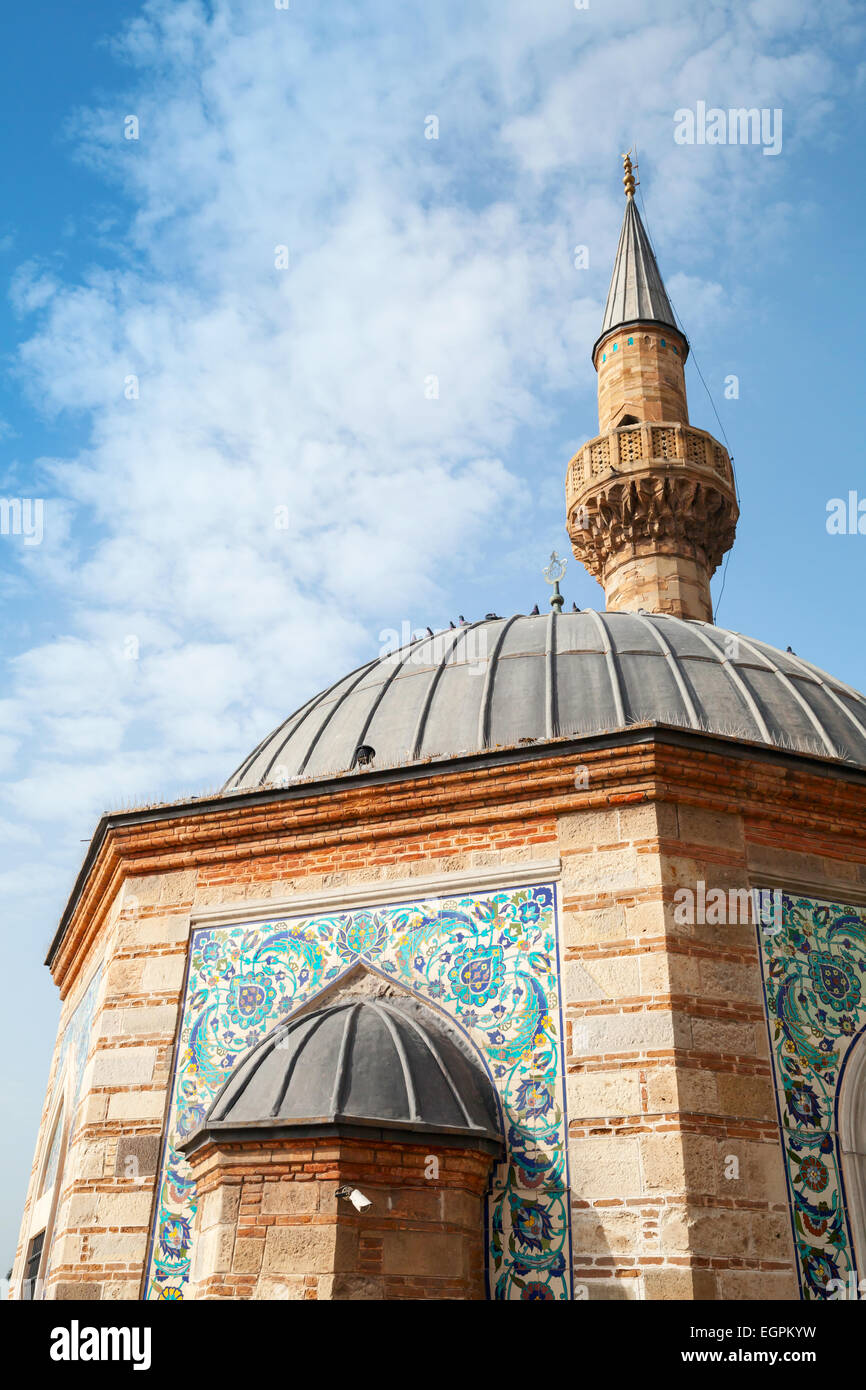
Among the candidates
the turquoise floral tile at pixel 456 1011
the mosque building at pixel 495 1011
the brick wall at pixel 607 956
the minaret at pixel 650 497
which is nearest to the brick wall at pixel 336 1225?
the mosque building at pixel 495 1011

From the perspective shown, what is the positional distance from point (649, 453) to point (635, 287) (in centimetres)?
375

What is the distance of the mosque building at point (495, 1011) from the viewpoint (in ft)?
16.9

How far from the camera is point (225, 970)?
21.5ft

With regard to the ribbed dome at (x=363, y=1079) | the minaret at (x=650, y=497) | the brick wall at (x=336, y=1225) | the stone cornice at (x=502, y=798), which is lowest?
the brick wall at (x=336, y=1225)

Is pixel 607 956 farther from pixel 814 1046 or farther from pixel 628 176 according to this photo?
pixel 628 176

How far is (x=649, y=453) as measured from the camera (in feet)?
46.8

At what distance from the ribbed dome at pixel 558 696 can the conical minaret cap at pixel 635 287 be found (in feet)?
28.1

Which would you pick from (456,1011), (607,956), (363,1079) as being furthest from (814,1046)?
(363,1079)

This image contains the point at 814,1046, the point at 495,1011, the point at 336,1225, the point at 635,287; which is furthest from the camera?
the point at 635,287

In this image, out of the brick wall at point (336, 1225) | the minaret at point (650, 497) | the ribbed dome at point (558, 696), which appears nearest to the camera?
the brick wall at point (336, 1225)

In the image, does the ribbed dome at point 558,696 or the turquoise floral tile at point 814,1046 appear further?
the ribbed dome at point 558,696

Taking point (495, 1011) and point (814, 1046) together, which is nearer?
point (814, 1046)

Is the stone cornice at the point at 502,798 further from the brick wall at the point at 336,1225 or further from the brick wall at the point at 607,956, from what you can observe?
the brick wall at the point at 336,1225
